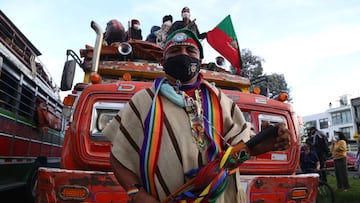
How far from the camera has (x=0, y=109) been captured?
488 centimetres

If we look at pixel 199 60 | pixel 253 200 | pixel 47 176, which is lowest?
pixel 253 200

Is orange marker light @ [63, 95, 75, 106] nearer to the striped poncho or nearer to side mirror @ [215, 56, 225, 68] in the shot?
the striped poncho

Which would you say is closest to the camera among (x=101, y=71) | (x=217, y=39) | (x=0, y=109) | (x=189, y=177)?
(x=189, y=177)

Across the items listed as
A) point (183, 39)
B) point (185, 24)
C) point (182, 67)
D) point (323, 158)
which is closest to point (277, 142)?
point (182, 67)

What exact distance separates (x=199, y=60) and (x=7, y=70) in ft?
14.7

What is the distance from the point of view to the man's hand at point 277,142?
1.33 metres

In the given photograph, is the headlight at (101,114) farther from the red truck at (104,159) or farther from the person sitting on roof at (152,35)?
the person sitting on roof at (152,35)

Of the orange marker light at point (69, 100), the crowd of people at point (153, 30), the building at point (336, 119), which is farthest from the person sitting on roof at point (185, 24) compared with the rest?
the building at point (336, 119)

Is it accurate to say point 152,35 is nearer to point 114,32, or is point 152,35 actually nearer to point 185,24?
point 185,24

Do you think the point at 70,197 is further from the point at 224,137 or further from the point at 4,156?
the point at 4,156

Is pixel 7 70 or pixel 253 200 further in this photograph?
pixel 7 70

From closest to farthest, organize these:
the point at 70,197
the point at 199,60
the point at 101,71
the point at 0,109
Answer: the point at 199,60, the point at 70,197, the point at 101,71, the point at 0,109

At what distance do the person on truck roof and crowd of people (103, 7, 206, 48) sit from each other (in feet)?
12.0

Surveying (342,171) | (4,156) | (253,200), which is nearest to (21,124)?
(4,156)
